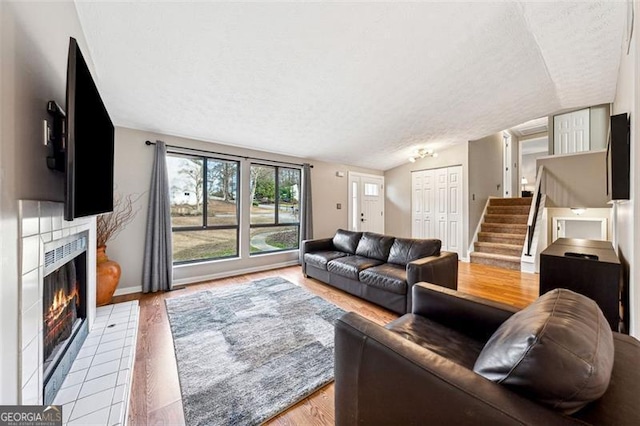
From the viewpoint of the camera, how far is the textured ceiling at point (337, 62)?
1903 mm

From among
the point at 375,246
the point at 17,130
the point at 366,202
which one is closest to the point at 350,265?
the point at 375,246

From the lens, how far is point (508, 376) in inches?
29.7

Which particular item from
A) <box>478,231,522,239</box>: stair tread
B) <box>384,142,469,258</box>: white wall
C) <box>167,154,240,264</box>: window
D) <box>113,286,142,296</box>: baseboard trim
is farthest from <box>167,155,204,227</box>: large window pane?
<box>478,231,522,239</box>: stair tread

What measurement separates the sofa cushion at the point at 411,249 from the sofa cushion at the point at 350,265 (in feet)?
0.82

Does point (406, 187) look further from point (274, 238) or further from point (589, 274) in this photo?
point (589, 274)

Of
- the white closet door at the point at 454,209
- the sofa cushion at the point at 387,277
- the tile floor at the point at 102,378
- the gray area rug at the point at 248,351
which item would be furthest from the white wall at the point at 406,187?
the tile floor at the point at 102,378

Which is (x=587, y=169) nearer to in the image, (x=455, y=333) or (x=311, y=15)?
(x=455, y=333)

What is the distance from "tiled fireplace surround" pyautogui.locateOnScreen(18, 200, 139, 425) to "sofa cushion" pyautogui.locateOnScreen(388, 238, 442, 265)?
280 cm

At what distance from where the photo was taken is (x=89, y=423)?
4.10ft

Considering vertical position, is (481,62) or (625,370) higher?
(481,62)

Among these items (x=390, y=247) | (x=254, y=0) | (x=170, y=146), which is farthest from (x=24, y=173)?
(x=390, y=247)

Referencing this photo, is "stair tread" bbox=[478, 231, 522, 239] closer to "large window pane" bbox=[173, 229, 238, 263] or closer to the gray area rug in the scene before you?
the gray area rug

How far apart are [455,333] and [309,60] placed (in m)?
2.58

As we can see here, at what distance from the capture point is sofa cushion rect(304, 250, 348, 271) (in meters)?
3.55
